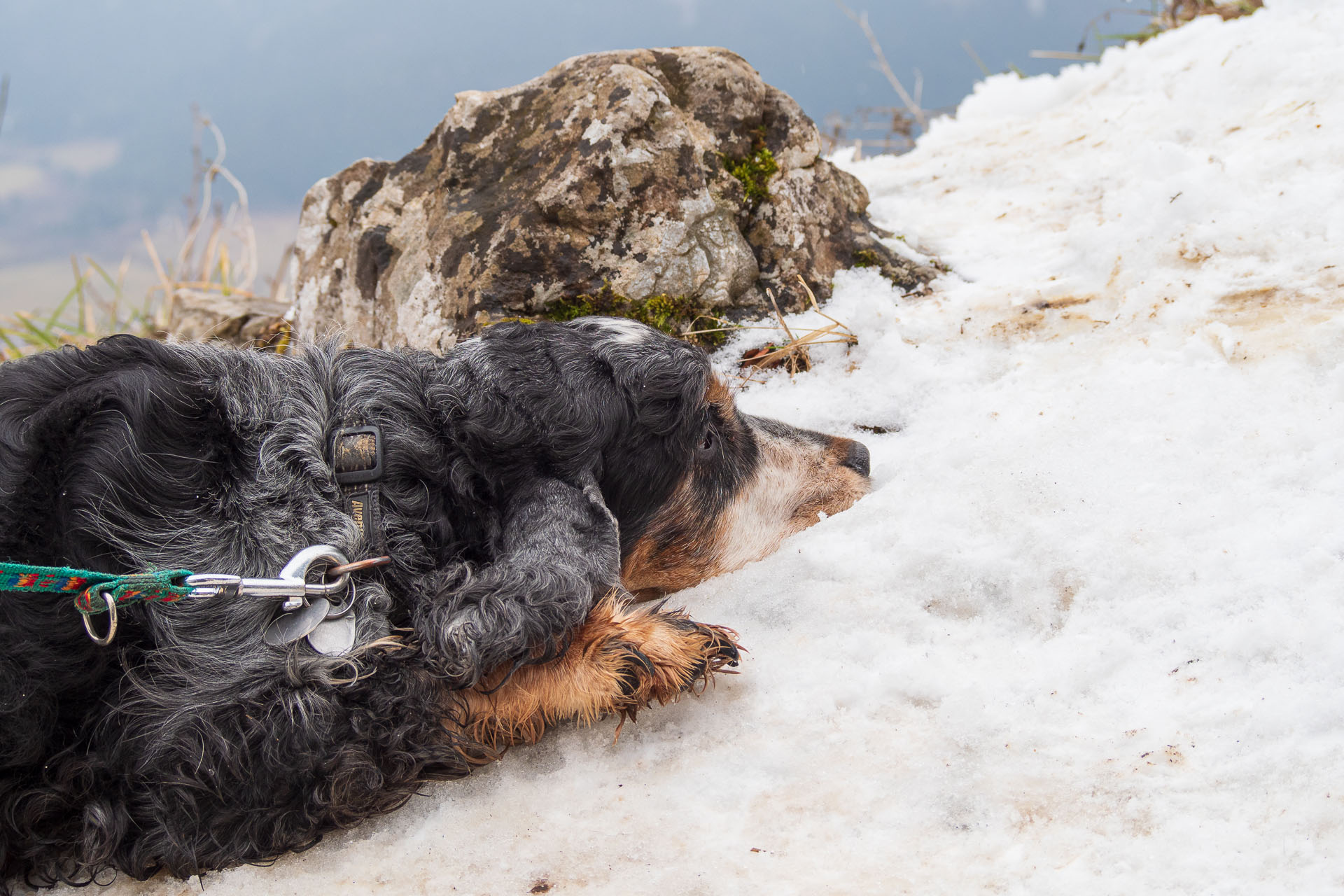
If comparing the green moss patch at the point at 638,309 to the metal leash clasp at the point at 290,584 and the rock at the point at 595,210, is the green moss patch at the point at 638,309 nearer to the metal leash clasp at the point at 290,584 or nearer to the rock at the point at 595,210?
the rock at the point at 595,210

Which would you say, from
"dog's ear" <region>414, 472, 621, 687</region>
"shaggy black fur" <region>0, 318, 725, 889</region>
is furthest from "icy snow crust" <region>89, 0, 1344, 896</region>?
"dog's ear" <region>414, 472, 621, 687</region>

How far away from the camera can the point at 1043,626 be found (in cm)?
295

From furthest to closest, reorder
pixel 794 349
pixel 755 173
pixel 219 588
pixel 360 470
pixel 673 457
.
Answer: pixel 755 173 → pixel 794 349 → pixel 673 457 → pixel 360 470 → pixel 219 588

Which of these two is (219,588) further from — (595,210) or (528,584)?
(595,210)

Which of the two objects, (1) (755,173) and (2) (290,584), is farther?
(1) (755,173)

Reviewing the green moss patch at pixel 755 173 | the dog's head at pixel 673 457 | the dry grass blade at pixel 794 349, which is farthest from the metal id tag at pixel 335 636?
the green moss patch at pixel 755 173

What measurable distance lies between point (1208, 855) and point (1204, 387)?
2.20 metres

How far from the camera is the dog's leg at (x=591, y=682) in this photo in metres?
2.73

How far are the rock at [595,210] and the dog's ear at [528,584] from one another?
6.32 ft

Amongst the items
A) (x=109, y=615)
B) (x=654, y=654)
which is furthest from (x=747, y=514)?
(x=109, y=615)

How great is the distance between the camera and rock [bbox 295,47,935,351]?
4695mm

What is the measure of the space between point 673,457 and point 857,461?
0.95 meters

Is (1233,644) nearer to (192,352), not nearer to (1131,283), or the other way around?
(1131,283)

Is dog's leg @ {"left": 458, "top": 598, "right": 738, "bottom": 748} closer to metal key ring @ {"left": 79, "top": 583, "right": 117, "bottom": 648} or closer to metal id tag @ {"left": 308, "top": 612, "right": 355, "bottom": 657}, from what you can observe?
metal id tag @ {"left": 308, "top": 612, "right": 355, "bottom": 657}
